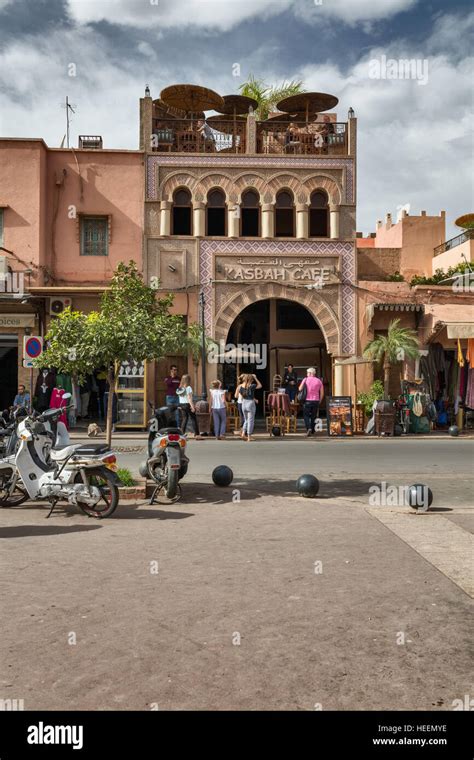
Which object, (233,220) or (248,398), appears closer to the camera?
(248,398)

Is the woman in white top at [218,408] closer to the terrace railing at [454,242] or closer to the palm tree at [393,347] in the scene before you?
the palm tree at [393,347]

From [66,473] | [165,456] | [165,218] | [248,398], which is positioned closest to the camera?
[66,473]

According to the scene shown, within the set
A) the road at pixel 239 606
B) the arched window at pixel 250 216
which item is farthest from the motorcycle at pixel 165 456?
the arched window at pixel 250 216

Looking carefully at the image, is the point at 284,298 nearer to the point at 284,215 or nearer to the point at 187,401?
the point at 284,215

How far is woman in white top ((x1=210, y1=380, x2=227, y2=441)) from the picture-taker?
757 inches

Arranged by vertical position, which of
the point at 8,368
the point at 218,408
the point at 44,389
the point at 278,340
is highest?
the point at 278,340

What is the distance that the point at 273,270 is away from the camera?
24422 mm

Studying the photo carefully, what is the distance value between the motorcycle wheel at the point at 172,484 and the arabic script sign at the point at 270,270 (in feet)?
51.2

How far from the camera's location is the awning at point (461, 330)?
21.3 meters

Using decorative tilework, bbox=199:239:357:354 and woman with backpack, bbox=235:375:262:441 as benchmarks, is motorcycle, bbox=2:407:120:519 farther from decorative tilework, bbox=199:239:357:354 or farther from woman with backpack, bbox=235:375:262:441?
decorative tilework, bbox=199:239:357:354

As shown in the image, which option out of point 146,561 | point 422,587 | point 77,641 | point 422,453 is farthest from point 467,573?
point 422,453

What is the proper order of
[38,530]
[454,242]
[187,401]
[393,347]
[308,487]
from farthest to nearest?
[454,242] → [393,347] → [187,401] → [308,487] → [38,530]

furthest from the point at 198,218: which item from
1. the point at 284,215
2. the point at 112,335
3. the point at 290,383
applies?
the point at 112,335

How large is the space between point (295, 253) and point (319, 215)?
1985mm
